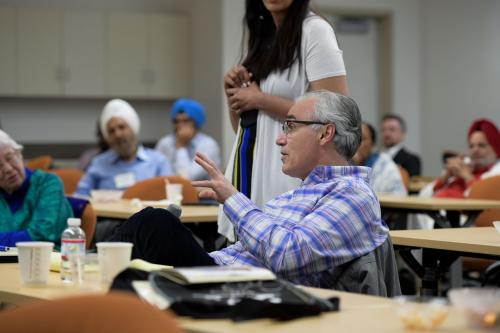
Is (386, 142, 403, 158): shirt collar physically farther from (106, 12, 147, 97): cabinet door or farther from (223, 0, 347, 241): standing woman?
(223, 0, 347, 241): standing woman

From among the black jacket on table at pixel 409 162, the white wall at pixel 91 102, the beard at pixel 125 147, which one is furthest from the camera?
the white wall at pixel 91 102

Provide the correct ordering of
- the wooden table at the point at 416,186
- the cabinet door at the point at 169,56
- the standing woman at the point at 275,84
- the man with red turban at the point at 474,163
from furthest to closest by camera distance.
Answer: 1. the cabinet door at the point at 169,56
2. the wooden table at the point at 416,186
3. the man with red turban at the point at 474,163
4. the standing woman at the point at 275,84

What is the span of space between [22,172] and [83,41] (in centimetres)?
656

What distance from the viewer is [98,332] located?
129cm

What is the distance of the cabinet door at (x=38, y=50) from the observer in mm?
9961

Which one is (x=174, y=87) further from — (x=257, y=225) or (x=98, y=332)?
(x=98, y=332)

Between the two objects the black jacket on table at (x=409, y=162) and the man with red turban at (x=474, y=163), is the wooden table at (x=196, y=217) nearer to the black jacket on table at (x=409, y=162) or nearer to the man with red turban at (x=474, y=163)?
the man with red turban at (x=474, y=163)

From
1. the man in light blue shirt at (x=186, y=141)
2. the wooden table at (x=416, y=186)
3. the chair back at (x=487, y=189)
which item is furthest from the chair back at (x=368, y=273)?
the man in light blue shirt at (x=186, y=141)


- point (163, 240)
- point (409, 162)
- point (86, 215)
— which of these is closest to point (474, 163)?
point (409, 162)

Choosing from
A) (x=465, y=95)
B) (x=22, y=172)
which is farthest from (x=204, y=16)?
(x=22, y=172)

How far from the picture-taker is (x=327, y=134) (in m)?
2.78

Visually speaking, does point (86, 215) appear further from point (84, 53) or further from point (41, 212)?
point (84, 53)

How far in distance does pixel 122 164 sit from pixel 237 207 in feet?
12.7

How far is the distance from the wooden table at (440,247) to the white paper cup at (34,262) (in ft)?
4.41
